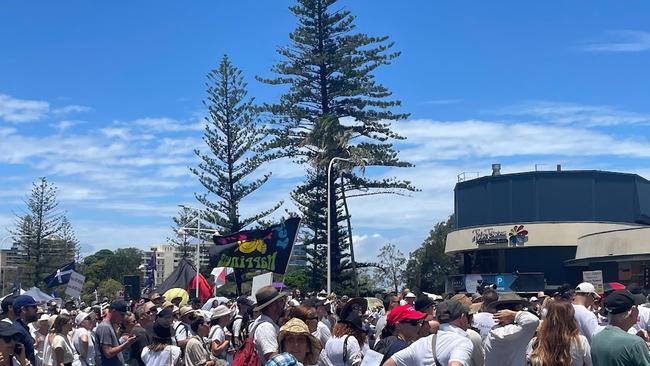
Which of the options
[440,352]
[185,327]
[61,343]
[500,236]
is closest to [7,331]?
[440,352]

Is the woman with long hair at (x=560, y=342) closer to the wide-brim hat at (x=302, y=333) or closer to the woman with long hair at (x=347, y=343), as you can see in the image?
the wide-brim hat at (x=302, y=333)

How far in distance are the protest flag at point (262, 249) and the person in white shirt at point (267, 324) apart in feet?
45.3

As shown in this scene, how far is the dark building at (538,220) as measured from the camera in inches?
2286

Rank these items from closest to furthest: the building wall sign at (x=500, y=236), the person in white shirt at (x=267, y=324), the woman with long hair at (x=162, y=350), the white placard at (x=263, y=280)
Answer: the person in white shirt at (x=267, y=324) → the woman with long hair at (x=162, y=350) → the white placard at (x=263, y=280) → the building wall sign at (x=500, y=236)

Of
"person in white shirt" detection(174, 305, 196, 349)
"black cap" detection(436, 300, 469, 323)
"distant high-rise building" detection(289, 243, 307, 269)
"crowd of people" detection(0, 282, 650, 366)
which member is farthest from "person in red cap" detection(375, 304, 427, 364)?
"distant high-rise building" detection(289, 243, 307, 269)

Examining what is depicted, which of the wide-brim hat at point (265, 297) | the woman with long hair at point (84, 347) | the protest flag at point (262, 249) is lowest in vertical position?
the woman with long hair at point (84, 347)

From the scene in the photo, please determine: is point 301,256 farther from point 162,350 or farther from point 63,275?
point 162,350

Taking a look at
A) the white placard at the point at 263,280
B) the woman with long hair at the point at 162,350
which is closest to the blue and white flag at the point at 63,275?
the white placard at the point at 263,280

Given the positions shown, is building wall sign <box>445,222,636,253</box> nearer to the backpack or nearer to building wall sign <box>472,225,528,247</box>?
building wall sign <box>472,225,528,247</box>

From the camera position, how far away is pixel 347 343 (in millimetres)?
8195

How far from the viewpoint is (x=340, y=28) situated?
44.9 metres

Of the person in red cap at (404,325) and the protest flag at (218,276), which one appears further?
the protest flag at (218,276)

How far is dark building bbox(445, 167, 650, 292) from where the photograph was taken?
58.1 metres

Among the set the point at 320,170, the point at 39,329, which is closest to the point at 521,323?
the point at 39,329
